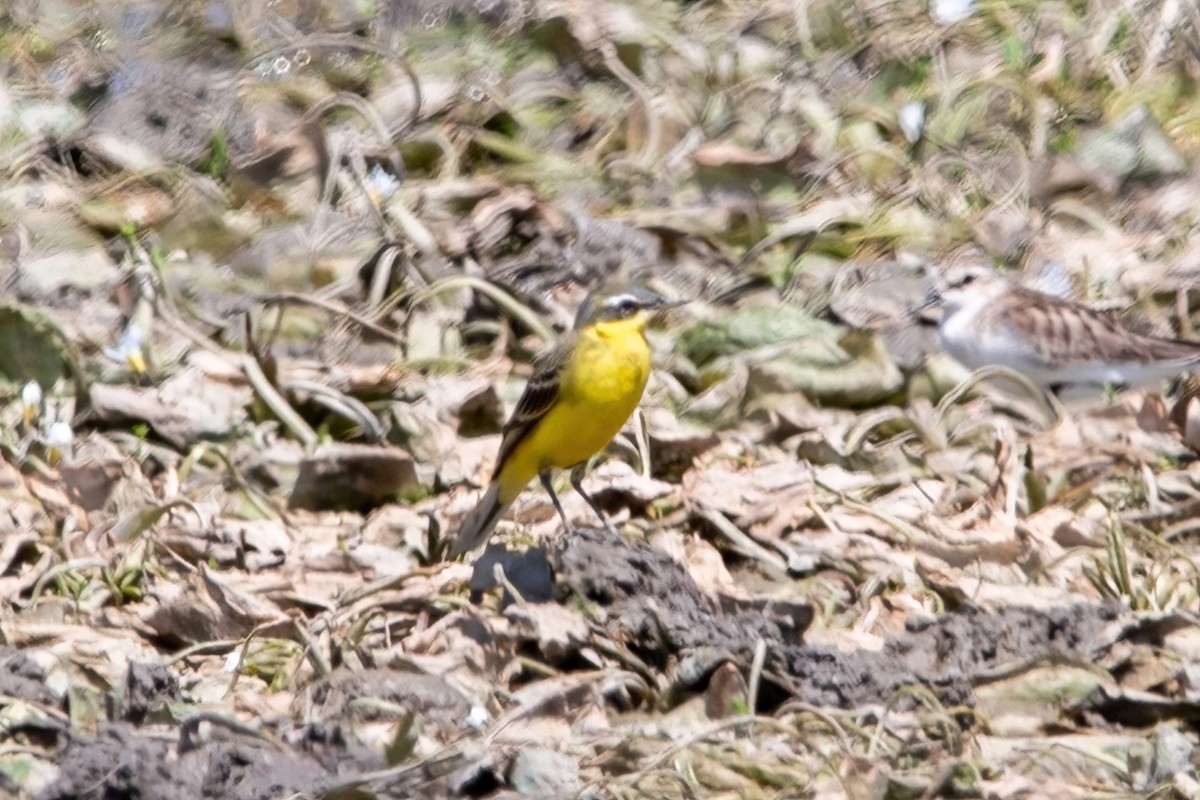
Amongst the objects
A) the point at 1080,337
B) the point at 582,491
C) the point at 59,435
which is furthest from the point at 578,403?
the point at 1080,337

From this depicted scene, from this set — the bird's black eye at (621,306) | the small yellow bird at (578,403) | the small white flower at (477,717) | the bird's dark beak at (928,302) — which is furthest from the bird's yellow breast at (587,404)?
the bird's dark beak at (928,302)

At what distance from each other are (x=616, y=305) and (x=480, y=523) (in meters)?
1.04

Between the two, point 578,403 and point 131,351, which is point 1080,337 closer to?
point 578,403

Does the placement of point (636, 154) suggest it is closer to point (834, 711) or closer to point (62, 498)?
point (62, 498)

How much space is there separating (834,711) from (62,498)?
344cm

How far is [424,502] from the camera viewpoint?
8.22 meters

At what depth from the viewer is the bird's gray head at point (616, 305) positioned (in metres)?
8.02

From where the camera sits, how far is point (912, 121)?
452 inches

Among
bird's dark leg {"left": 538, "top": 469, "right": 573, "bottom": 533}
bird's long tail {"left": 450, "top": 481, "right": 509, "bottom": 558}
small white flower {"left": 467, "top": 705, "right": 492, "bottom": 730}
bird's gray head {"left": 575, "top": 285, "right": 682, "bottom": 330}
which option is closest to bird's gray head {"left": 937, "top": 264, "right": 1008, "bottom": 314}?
bird's gray head {"left": 575, "top": 285, "right": 682, "bottom": 330}

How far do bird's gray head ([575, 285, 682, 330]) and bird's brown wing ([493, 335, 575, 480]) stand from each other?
4.7 inches

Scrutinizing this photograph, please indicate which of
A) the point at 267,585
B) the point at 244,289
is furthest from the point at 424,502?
the point at 244,289

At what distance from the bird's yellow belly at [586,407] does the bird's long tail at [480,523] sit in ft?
0.21

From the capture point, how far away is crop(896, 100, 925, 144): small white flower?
11398mm

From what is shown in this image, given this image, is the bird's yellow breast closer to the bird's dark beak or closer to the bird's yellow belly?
the bird's yellow belly
